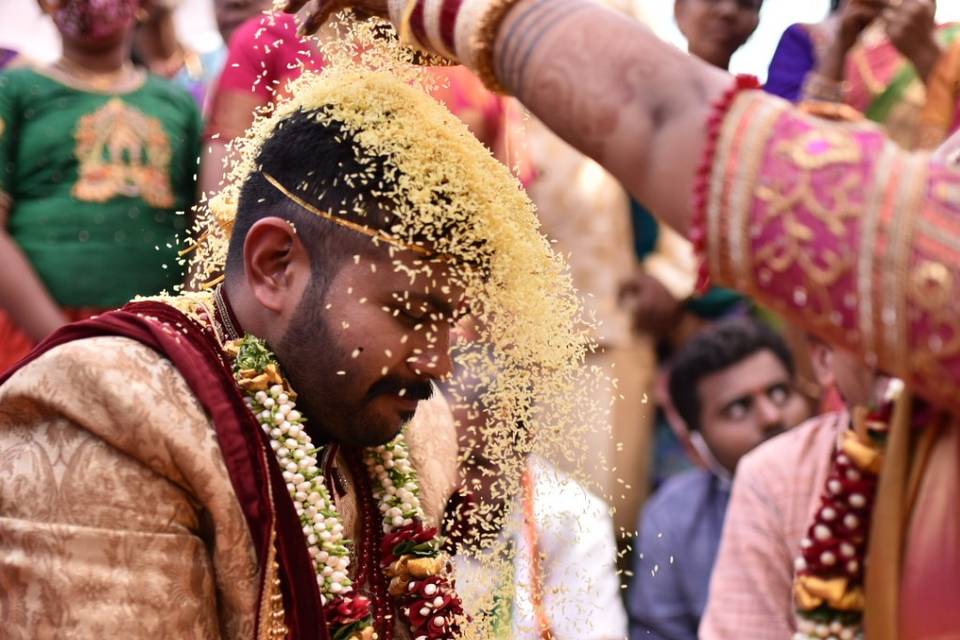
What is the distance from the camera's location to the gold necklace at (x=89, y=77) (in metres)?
4.57

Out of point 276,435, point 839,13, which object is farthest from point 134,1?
point 276,435

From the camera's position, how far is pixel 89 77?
15.0 feet

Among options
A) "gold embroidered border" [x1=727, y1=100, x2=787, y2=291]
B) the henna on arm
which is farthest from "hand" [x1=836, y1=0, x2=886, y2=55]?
"gold embroidered border" [x1=727, y1=100, x2=787, y2=291]

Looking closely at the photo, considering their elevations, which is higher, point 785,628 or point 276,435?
point 276,435

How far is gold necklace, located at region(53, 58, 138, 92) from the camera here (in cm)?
457

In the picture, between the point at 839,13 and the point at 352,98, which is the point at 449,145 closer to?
the point at 352,98

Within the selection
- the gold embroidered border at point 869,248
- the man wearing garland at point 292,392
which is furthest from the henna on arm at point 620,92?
the man wearing garland at point 292,392

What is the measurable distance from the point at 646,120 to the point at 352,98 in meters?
1.01

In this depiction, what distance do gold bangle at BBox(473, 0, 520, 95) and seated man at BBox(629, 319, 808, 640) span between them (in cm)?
327

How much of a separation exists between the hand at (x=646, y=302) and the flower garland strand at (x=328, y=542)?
318cm

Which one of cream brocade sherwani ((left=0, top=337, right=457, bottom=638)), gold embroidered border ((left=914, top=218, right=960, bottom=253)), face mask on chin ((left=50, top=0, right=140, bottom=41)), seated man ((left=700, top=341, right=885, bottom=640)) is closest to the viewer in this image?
gold embroidered border ((left=914, top=218, right=960, bottom=253))

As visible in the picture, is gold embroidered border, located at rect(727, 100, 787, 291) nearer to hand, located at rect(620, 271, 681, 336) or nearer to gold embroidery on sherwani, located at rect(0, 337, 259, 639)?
gold embroidery on sherwani, located at rect(0, 337, 259, 639)

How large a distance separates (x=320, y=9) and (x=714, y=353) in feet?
11.5

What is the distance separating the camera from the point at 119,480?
7.52 feet
